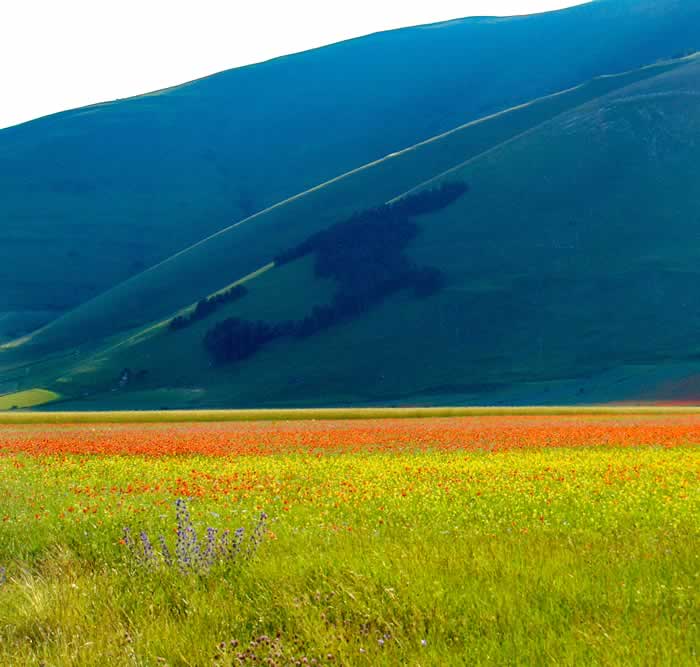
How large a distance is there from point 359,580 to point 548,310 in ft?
420

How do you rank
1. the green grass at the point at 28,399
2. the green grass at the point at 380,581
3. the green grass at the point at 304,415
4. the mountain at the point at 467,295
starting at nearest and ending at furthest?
the green grass at the point at 380,581
the green grass at the point at 304,415
the mountain at the point at 467,295
the green grass at the point at 28,399

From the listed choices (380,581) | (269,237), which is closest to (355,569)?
(380,581)

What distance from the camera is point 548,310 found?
133750 millimetres

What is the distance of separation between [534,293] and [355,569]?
131m

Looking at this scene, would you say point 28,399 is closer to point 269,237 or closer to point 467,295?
point 269,237

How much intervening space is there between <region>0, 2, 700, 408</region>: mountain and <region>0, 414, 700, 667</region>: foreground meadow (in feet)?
296

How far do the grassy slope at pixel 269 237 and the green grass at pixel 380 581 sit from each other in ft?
556

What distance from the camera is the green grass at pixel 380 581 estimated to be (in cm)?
825

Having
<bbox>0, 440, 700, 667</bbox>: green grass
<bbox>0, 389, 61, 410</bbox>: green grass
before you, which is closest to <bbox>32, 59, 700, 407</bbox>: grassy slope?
<bbox>0, 389, 61, 410</bbox>: green grass

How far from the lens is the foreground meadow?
831cm

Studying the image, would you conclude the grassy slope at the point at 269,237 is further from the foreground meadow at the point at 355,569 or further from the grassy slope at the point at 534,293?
the foreground meadow at the point at 355,569

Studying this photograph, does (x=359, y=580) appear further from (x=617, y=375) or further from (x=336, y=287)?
(x=336, y=287)

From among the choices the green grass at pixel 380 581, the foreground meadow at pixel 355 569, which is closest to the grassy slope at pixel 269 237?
the foreground meadow at pixel 355 569

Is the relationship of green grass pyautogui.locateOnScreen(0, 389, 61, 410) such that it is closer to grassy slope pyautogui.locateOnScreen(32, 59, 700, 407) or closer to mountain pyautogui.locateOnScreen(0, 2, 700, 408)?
mountain pyautogui.locateOnScreen(0, 2, 700, 408)
